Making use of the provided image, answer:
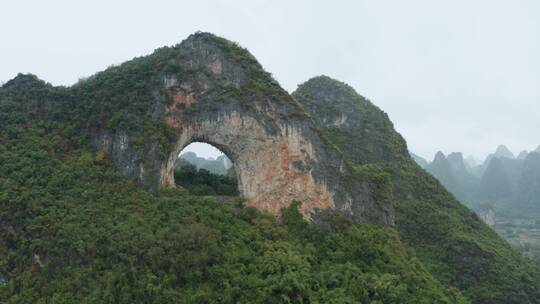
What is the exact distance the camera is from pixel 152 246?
43.2 feet

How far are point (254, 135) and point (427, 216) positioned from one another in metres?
12.2

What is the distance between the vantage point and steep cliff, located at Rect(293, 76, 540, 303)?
19.4m

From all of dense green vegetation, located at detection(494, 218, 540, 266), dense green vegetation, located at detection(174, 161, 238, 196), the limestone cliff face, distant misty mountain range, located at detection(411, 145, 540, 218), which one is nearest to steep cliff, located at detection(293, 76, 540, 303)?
the limestone cliff face

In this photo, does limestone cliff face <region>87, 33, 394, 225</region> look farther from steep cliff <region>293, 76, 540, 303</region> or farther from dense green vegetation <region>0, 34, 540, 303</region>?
steep cliff <region>293, 76, 540, 303</region>

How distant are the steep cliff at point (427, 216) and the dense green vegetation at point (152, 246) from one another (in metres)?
3.55

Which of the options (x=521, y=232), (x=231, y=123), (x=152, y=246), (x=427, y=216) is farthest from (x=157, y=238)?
(x=521, y=232)

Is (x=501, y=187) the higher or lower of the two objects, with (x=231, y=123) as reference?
lower

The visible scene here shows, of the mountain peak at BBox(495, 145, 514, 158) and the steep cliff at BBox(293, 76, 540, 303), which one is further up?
the mountain peak at BBox(495, 145, 514, 158)

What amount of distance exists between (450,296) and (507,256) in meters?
6.96

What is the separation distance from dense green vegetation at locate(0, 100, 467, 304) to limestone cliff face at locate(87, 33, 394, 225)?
863 millimetres

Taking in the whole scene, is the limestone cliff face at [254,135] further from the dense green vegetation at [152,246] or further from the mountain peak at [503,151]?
the mountain peak at [503,151]

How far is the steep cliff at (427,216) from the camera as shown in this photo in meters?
19.4

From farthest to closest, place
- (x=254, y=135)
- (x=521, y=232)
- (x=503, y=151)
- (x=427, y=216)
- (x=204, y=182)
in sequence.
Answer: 1. (x=503, y=151)
2. (x=521, y=232)
3. (x=427, y=216)
4. (x=204, y=182)
5. (x=254, y=135)

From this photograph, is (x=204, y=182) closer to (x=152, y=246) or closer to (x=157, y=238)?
(x=157, y=238)
